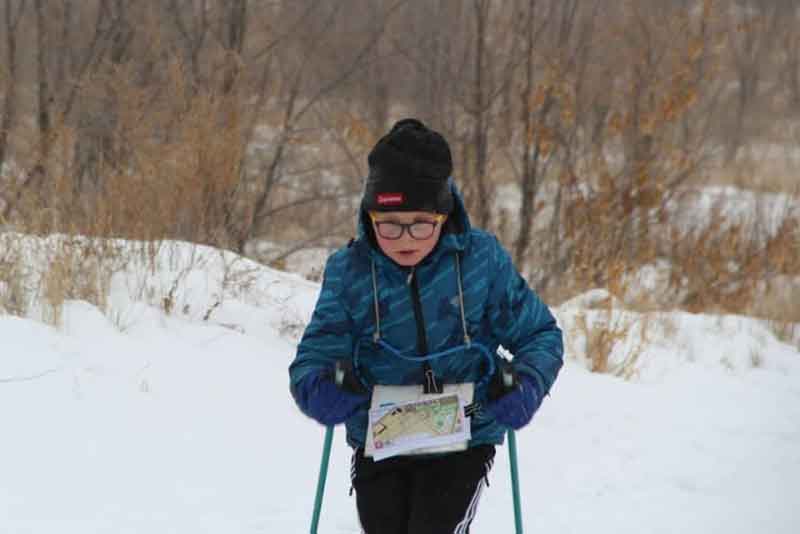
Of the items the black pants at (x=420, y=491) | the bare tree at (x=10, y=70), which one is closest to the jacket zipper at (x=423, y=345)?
the black pants at (x=420, y=491)

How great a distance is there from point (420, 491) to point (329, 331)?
1.59 feet

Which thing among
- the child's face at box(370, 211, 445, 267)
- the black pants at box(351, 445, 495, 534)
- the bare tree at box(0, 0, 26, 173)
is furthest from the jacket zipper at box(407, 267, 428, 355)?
the bare tree at box(0, 0, 26, 173)

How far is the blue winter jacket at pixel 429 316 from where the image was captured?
2.25 meters

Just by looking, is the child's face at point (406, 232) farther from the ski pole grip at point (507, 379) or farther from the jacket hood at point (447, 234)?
the ski pole grip at point (507, 379)

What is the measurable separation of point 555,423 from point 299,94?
571 cm

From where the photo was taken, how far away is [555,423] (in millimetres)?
4535

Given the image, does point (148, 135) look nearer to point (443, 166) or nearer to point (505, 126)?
point (505, 126)

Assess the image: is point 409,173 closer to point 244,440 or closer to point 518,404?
point 518,404

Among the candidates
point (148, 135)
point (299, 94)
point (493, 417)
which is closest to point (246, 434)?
point (493, 417)

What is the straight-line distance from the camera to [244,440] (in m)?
3.84

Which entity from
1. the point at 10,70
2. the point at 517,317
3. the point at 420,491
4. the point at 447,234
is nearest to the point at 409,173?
the point at 447,234

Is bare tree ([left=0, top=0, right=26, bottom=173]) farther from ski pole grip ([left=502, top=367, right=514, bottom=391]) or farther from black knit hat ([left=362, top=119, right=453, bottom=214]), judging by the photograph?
ski pole grip ([left=502, top=367, right=514, bottom=391])

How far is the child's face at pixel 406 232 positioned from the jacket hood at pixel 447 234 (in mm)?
67

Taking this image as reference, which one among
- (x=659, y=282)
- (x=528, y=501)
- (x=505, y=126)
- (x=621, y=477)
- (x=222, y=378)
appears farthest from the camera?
(x=505, y=126)
